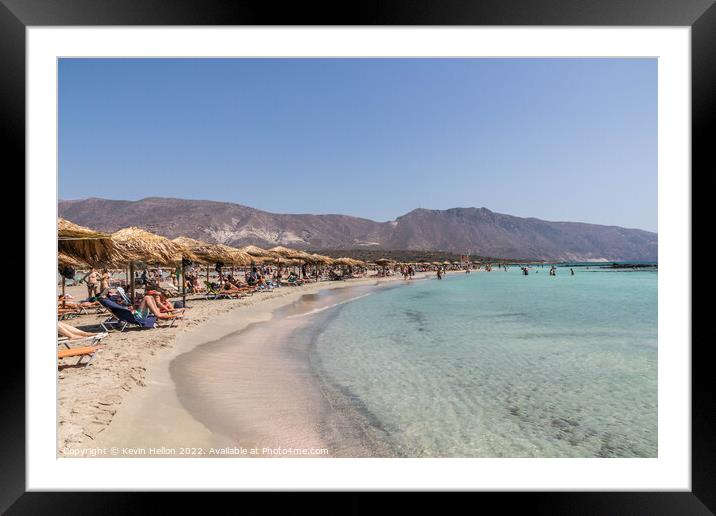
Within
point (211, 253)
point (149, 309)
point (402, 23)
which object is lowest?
point (149, 309)

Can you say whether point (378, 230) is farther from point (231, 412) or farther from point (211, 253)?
point (231, 412)

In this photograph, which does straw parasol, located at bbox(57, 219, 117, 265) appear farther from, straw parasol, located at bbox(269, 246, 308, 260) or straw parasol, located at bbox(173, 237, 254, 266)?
straw parasol, located at bbox(269, 246, 308, 260)

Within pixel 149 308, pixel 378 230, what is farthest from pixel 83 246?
pixel 378 230

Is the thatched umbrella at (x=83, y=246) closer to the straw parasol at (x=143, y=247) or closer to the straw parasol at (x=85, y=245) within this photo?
the straw parasol at (x=85, y=245)

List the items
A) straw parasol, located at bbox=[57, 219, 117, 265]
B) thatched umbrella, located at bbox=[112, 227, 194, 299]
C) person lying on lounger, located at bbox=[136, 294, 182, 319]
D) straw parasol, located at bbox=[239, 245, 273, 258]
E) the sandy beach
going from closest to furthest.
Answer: the sandy beach
straw parasol, located at bbox=[57, 219, 117, 265]
person lying on lounger, located at bbox=[136, 294, 182, 319]
thatched umbrella, located at bbox=[112, 227, 194, 299]
straw parasol, located at bbox=[239, 245, 273, 258]

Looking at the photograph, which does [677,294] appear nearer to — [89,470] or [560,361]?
[89,470]

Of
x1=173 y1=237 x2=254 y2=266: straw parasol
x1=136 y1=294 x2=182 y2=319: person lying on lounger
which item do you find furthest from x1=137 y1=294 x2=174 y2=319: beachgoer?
x1=173 y1=237 x2=254 y2=266: straw parasol

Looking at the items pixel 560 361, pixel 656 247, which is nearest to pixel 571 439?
pixel 656 247
